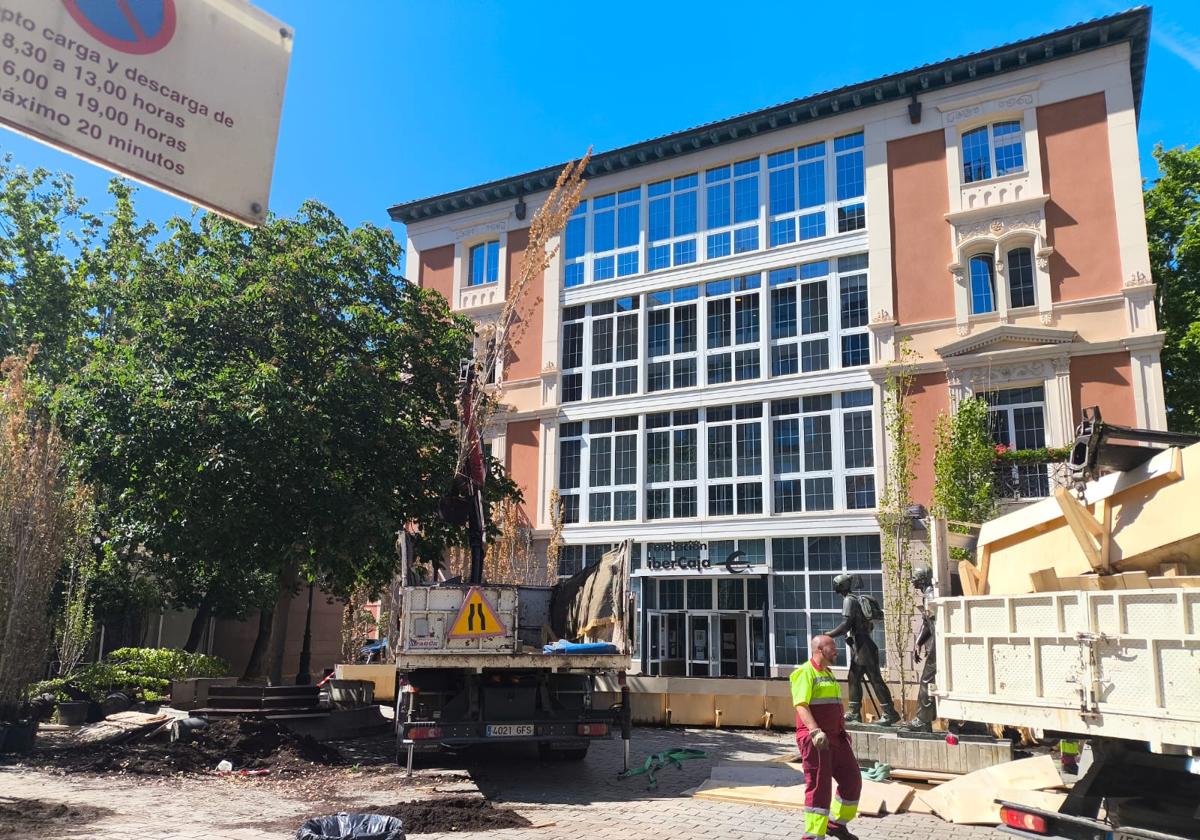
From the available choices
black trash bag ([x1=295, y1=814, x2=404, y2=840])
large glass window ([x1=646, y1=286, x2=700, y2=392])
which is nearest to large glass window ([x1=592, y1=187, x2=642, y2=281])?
large glass window ([x1=646, y1=286, x2=700, y2=392])

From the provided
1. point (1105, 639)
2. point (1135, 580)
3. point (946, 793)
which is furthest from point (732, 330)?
point (1105, 639)

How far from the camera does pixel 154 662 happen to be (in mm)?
19469

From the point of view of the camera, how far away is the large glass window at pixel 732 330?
26328mm

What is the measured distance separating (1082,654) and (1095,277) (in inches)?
725

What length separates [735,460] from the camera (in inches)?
1020

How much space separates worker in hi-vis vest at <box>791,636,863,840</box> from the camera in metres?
7.21

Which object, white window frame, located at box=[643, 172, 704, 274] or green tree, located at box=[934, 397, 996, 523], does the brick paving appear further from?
white window frame, located at box=[643, 172, 704, 274]

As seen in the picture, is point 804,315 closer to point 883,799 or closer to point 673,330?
point 673,330

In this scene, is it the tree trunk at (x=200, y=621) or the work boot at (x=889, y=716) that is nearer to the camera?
the work boot at (x=889, y=716)

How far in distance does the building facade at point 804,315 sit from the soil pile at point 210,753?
14513 mm

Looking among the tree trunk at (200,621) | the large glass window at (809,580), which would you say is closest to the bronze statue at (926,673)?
the large glass window at (809,580)

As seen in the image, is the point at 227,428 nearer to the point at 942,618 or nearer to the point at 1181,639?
the point at 942,618

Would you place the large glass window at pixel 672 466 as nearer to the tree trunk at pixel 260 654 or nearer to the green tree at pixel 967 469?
the green tree at pixel 967 469

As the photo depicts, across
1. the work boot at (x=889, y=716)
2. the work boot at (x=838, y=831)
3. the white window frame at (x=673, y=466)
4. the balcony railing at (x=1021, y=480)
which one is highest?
the white window frame at (x=673, y=466)
